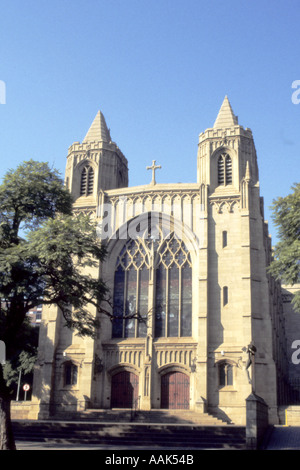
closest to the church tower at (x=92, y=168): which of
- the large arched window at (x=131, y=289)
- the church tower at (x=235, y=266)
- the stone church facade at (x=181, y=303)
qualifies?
the stone church facade at (x=181, y=303)

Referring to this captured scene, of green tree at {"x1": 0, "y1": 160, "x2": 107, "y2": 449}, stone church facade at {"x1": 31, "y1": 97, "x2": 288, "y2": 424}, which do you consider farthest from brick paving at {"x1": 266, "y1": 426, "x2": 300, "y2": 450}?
green tree at {"x1": 0, "y1": 160, "x2": 107, "y2": 449}

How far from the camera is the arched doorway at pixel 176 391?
33.8 meters

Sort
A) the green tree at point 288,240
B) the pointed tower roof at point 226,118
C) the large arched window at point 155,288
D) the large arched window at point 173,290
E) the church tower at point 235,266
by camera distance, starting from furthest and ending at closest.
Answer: the pointed tower roof at point 226,118, the large arched window at point 155,288, the large arched window at point 173,290, the church tower at point 235,266, the green tree at point 288,240

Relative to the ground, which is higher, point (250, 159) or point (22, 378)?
point (250, 159)

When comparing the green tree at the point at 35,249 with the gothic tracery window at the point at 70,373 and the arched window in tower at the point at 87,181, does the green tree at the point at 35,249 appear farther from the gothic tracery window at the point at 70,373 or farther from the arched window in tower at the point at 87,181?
the arched window in tower at the point at 87,181

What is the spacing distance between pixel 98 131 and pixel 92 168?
3.58 m

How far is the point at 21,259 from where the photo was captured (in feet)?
68.1

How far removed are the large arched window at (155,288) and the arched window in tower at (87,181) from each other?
5.52 meters

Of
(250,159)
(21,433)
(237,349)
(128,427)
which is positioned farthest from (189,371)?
(250,159)

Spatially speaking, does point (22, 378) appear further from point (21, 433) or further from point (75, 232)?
point (75, 232)

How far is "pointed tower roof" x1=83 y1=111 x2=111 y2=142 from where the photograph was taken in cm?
4244

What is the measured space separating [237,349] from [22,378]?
1958 cm

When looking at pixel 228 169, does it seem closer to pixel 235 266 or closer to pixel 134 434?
pixel 235 266

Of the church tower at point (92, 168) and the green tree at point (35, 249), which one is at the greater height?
the church tower at point (92, 168)
